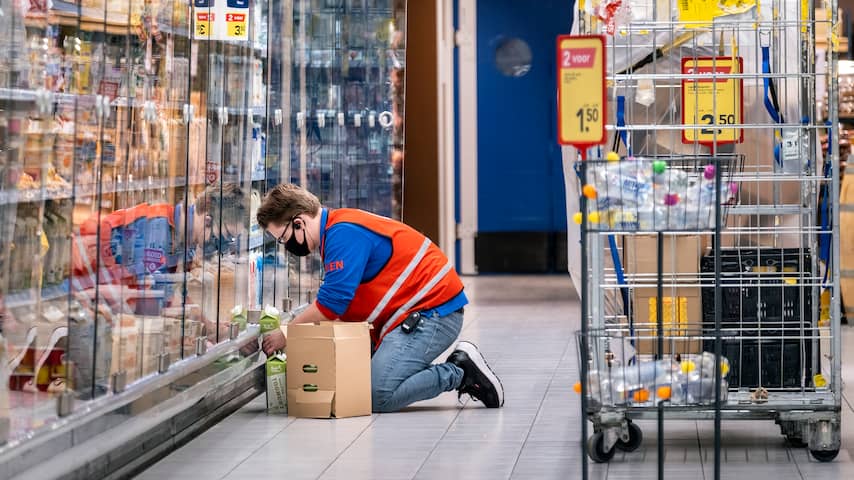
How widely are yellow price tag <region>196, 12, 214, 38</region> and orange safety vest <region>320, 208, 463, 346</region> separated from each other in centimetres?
100

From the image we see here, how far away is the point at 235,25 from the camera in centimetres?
578

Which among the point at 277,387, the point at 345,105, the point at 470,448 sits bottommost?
the point at 470,448

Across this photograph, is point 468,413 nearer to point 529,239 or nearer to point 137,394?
point 137,394

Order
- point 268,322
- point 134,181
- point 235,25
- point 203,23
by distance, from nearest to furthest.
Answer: point 134,181, point 203,23, point 235,25, point 268,322

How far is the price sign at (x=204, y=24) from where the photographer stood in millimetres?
5410

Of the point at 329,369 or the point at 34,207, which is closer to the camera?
the point at 34,207

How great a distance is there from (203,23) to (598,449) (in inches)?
91.2

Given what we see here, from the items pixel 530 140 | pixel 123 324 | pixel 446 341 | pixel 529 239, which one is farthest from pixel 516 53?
pixel 123 324

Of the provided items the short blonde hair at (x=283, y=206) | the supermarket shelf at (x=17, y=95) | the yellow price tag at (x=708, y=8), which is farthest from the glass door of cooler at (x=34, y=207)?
the yellow price tag at (x=708, y=8)

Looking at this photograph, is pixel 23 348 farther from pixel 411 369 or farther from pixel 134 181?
pixel 411 369

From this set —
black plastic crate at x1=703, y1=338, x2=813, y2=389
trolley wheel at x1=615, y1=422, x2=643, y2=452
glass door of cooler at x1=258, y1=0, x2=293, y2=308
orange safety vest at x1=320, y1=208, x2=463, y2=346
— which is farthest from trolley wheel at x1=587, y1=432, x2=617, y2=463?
glass door of cooler at x1=258, y1=0, x2=293, y2=308

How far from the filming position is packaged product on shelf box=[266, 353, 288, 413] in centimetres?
585

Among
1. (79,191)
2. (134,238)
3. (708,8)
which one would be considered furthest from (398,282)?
(79,191)

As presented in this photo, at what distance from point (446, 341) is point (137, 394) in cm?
183
